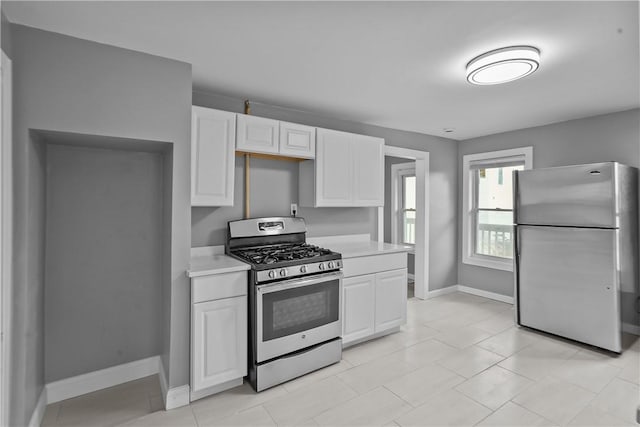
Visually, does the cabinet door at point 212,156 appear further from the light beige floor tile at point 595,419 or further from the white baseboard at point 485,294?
the white baseboard at point 485,294

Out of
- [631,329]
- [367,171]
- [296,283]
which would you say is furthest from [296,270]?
[631,329]

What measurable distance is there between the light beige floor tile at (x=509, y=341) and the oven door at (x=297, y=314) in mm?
1575

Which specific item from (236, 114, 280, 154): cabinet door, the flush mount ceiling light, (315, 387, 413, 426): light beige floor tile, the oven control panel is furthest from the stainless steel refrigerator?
(236, 114, 280, 154): cabinet door

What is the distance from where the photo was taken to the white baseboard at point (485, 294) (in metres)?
4.57

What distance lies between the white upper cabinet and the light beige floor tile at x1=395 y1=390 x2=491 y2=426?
193cm

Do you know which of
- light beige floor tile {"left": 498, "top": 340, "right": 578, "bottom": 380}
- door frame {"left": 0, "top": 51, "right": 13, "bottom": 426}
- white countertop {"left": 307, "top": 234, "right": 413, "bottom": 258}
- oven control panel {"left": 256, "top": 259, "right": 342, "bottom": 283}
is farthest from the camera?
white countertop {"left": 307, "top": 234, "right": 413, "bottom": 258}

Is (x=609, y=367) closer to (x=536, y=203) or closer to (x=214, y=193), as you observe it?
(x=536, y=203)

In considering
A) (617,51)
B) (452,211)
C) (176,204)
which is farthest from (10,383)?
(452,211)

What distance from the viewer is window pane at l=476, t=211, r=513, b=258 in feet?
15.2

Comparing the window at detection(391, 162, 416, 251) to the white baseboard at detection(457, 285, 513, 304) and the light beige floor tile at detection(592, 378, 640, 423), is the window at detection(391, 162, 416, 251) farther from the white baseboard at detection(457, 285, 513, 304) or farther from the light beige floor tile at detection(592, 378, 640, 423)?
the light beige floor tile at detection(592, 378, 640, 423)

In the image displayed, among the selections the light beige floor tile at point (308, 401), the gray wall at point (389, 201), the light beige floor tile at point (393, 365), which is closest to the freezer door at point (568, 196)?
the light beige floor tile at point (393, 365)

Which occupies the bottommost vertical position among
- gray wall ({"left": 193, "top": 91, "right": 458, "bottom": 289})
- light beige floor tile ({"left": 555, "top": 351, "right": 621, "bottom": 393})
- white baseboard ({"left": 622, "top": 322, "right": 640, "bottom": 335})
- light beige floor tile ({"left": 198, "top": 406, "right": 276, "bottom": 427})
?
light beige floor tile ({"left": 198, "top": 406, "right": 276, "bottom": 427})

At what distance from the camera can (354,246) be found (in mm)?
3594

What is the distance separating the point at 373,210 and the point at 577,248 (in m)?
2.14
